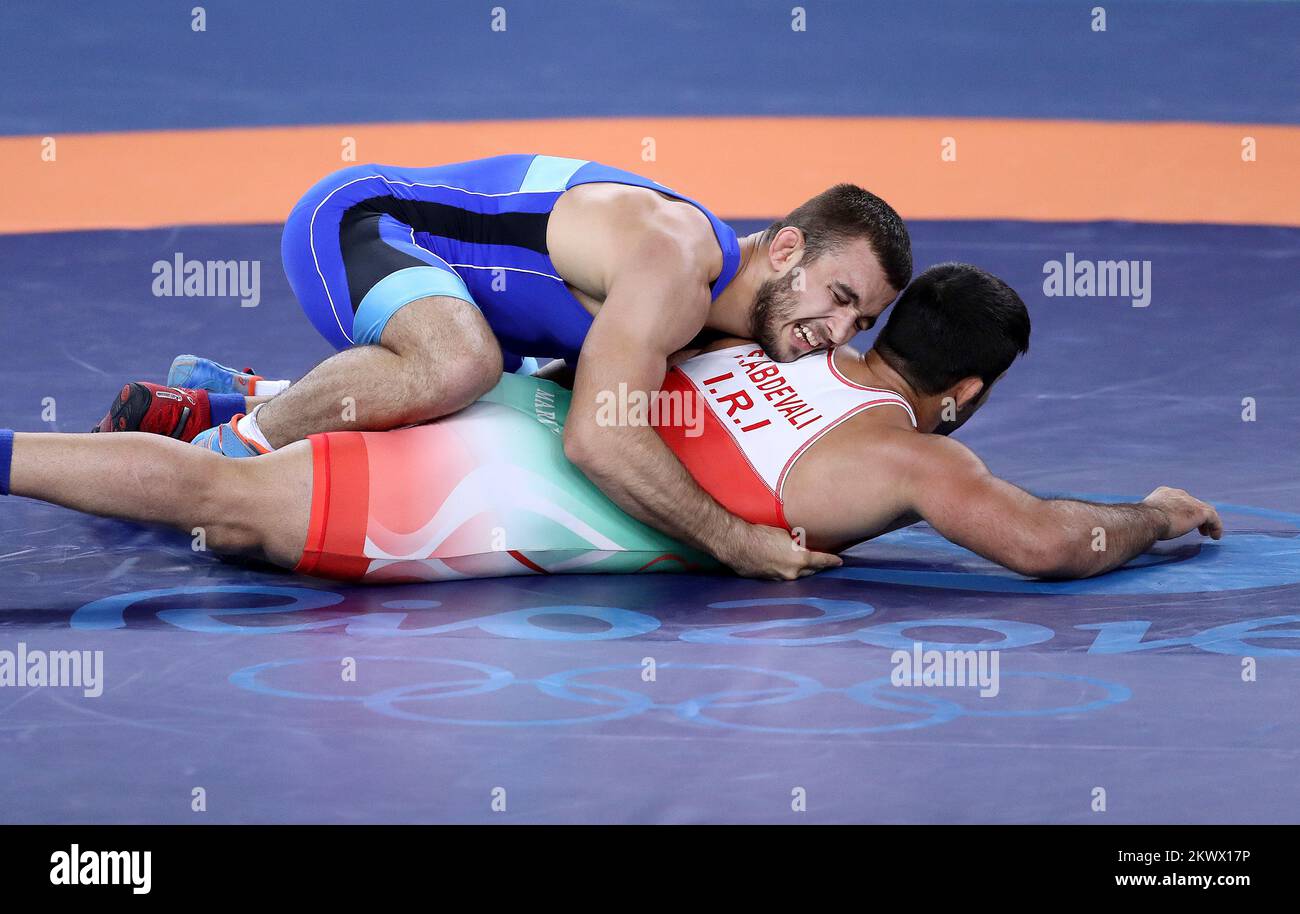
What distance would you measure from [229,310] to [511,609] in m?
3.27

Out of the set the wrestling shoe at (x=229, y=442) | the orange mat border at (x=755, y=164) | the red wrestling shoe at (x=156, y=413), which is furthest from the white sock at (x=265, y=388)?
the orange mat border at (x=755, y=164)

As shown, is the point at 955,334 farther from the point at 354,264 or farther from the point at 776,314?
the point at 354,264

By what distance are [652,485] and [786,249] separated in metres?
0.79

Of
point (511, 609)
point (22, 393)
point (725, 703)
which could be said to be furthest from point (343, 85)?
point (725, 703)

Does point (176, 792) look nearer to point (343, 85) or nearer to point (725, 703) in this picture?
point (725, 703)

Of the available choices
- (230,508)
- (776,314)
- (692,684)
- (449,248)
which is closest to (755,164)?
(449,248)

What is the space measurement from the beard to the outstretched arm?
50cm

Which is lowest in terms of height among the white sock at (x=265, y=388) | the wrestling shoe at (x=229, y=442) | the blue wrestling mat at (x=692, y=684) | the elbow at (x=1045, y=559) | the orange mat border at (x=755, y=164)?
the blue wrestling mat at (x=692, y=684)

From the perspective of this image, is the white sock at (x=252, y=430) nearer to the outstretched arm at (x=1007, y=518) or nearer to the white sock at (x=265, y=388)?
the white sock at (x=265, y=388)

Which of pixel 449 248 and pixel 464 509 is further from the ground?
pixel 449 248

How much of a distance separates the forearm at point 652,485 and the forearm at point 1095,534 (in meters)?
0.72

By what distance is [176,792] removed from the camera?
91.6 inches

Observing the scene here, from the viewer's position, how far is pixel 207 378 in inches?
183

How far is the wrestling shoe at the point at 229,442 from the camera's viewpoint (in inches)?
147
